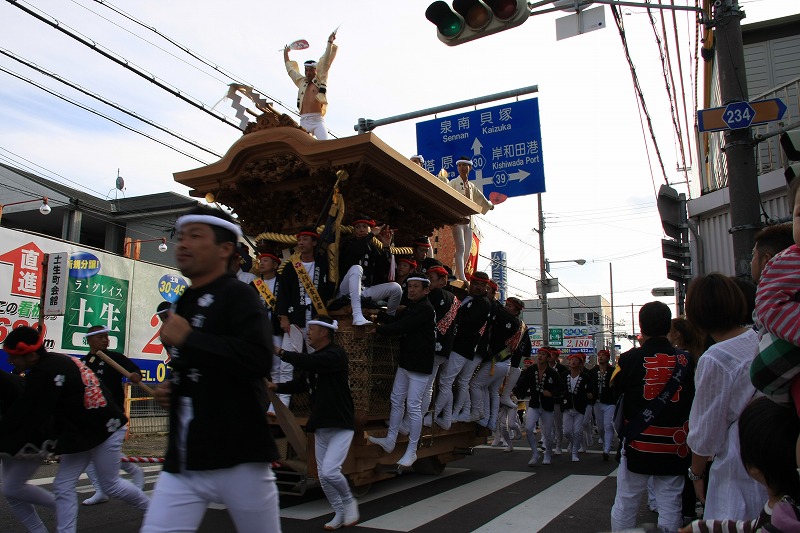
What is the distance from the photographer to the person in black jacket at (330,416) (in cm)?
588

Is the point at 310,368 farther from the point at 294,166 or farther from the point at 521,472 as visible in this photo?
the point at 521,472

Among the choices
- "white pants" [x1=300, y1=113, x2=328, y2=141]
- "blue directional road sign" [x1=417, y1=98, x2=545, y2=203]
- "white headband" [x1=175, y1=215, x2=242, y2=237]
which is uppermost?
"blue directional road sign" [x1=417, y1=98, x2=545, y2=203]

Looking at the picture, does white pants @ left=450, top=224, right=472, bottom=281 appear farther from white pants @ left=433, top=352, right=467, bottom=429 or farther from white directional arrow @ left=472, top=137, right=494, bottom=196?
white pants @ left=433, top=352, right=467, bottom=429

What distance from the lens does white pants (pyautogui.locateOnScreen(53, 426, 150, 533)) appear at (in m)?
4.79

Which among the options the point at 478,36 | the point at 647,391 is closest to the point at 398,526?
the point at 647,391

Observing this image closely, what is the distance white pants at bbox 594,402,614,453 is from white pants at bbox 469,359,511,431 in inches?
101

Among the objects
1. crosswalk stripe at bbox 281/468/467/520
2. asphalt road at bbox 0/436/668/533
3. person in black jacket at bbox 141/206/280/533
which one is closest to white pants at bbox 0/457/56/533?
asphalt road at bbox 0/436/668/533

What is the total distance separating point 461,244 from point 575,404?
3766mm

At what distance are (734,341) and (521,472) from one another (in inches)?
278

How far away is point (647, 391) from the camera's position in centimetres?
437

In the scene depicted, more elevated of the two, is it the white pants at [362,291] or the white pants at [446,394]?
the white pants at [362,291]

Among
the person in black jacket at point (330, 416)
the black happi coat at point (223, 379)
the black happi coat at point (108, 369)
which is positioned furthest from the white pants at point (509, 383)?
the black happi coat at point (223, 379)

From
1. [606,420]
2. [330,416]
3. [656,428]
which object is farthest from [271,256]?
[606,420]

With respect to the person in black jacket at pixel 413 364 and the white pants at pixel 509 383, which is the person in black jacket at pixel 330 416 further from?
the white pants at pixel 509 383
